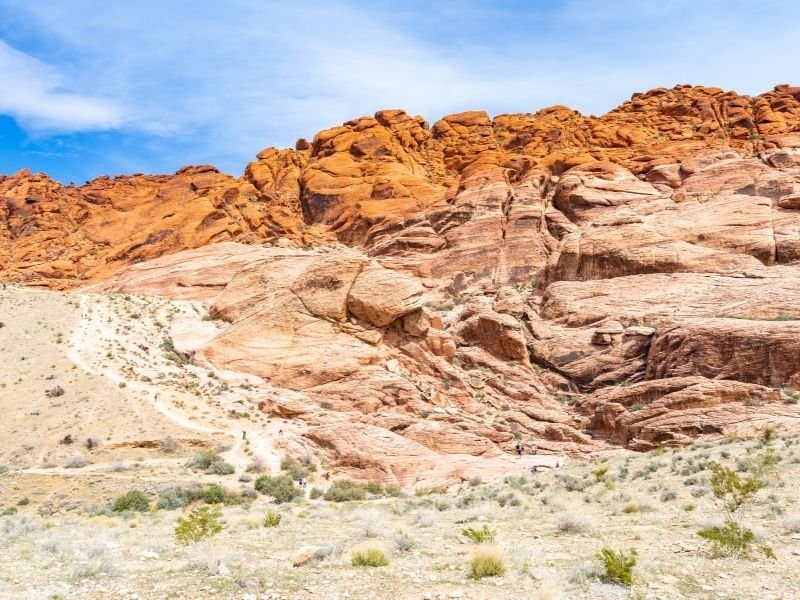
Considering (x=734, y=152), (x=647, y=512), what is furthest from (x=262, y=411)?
(x=734, y=152)

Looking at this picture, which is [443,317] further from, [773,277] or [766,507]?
[766,507]

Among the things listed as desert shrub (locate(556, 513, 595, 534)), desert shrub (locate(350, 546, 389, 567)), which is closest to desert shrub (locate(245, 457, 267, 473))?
desert shrub (locate(556, 513, 595, 534))

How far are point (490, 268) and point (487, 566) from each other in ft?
140

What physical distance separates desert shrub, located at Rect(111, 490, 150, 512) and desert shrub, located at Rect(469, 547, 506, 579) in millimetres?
15566

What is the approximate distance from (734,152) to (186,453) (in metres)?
54.4

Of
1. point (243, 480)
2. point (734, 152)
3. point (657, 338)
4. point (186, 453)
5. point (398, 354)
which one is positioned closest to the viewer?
point (243, 480)

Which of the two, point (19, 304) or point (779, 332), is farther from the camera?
point (19, 304)

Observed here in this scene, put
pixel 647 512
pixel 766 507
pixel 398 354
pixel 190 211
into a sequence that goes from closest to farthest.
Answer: pixel 766 507, pixel 647 512, pixel 398 354, pixel 190 211

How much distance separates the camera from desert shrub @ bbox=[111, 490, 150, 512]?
2081 centimetres

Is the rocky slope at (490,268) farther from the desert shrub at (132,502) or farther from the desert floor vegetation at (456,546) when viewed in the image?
the desert floor vegetation at (456,546)

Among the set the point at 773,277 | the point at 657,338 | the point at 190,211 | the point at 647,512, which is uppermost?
the point at 190,211

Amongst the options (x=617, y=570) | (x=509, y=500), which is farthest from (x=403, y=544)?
(x=509, y=500)

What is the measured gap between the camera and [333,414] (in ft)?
103

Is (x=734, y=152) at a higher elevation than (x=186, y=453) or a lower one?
higher
